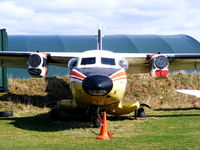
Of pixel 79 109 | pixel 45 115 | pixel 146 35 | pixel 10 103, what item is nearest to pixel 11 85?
pixel 10 103

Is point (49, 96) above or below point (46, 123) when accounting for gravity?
above

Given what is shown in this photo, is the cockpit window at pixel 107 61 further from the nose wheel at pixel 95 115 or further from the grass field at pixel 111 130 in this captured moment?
the grass field at pixel 111 130

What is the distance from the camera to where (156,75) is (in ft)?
54.3

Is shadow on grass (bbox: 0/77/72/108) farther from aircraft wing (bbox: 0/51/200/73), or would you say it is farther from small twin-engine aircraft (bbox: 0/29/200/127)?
small twin-engine aircraft (bbox: 0/29/200/127)

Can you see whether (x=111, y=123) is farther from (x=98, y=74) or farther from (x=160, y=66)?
(x=98, y=74)

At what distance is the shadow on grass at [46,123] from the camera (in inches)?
572

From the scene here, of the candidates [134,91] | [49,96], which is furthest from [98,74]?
[134,91]

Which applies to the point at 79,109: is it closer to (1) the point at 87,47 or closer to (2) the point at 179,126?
(2) the point at 179,126

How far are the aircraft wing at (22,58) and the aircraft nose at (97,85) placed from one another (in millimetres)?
5522

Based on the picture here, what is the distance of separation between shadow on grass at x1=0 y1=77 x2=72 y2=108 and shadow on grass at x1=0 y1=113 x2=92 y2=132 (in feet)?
11.0

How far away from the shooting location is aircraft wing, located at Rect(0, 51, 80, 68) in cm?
1830

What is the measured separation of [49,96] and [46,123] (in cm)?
716

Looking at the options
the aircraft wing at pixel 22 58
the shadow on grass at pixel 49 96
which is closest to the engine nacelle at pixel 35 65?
the aircraft wing at pixel 22 58

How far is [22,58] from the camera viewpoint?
1975cm
